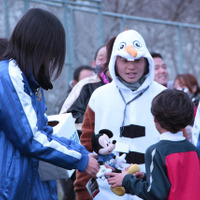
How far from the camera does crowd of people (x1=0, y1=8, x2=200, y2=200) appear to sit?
8.25 feet

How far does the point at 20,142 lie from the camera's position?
2510mm

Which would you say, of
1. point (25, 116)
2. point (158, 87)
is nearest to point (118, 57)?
point (158, 87)

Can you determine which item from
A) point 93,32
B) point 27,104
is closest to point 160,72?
point 93,32

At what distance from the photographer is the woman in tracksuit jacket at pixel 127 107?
3385 mm

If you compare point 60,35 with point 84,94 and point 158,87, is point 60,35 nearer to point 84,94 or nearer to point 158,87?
point 158,87

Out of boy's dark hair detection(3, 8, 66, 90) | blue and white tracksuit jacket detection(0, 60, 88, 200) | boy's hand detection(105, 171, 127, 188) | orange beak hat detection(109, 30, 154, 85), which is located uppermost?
boy's dark hair detection(3, 8, 66, 90)

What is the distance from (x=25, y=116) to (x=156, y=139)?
1.24 metres

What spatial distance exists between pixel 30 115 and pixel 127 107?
1097mm

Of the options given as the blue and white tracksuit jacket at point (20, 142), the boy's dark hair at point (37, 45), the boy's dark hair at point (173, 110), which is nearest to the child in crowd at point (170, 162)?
the boy's dark hair at point (173, 110)

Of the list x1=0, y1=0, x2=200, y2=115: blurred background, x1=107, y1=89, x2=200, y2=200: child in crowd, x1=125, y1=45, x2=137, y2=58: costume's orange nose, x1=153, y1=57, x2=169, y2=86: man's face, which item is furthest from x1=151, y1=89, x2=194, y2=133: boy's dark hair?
x1=0, y1=0, x2=200, y2=115: blurred background

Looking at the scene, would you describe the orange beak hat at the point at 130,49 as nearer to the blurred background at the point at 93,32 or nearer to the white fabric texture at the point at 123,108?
the white fabric texture at the point at 123,108

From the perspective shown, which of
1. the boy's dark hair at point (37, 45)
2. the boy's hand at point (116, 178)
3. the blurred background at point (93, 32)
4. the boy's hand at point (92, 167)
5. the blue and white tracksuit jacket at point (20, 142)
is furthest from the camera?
the blurred background at point (93, 32)

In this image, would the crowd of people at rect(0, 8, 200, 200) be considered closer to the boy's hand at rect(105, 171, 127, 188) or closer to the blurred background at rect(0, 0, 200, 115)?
the boy's hand at rect(105, 171, 127, 188)

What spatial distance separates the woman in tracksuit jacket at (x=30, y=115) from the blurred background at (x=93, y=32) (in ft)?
11.9
